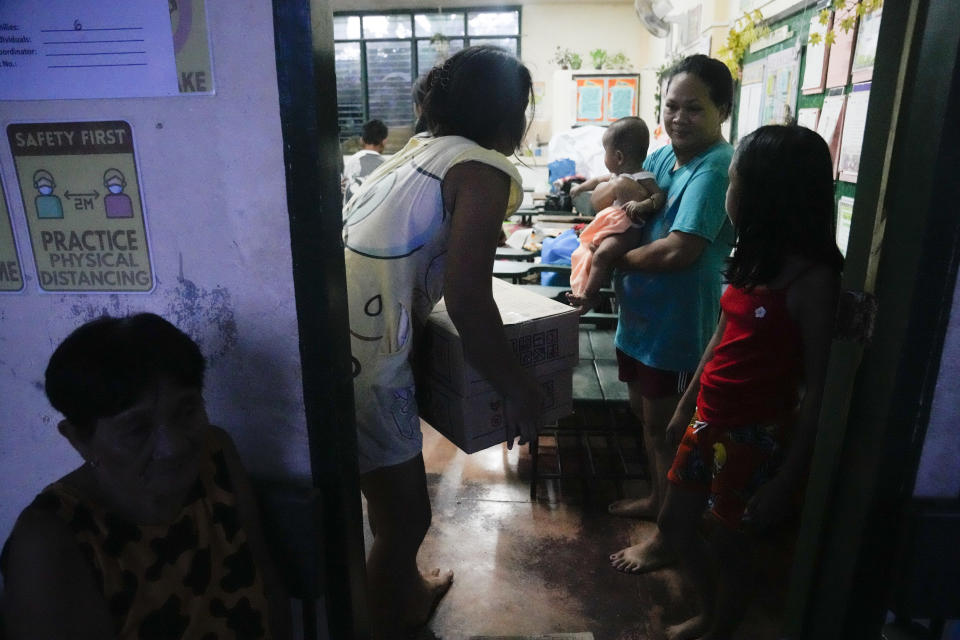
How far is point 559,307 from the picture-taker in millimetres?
1430

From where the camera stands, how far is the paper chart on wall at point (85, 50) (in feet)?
3.08

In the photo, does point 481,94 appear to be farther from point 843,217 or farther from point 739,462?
point 843,217

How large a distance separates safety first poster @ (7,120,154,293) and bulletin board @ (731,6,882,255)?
217 centimetres

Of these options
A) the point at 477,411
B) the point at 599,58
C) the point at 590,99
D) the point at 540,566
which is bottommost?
the point at 540,566

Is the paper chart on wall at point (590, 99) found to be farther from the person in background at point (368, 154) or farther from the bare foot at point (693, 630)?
the bare foot at point (693, 630)

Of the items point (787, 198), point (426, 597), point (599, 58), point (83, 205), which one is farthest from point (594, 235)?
point (599, 58)

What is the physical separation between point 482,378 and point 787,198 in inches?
28.9

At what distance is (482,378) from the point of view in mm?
1258

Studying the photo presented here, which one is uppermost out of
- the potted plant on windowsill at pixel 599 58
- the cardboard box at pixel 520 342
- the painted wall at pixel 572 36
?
the painted wall at pixel 572 36

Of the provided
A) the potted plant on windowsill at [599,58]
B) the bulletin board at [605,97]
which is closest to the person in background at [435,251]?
the bulletin board at [605,97]

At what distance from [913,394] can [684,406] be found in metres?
0.63

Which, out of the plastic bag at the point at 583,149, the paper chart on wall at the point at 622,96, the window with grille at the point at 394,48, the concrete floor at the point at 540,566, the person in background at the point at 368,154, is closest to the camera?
the concrete floor at the point at 540,566

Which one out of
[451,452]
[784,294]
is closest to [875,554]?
[784,294]

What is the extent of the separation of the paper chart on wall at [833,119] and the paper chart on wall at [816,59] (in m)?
0.10
